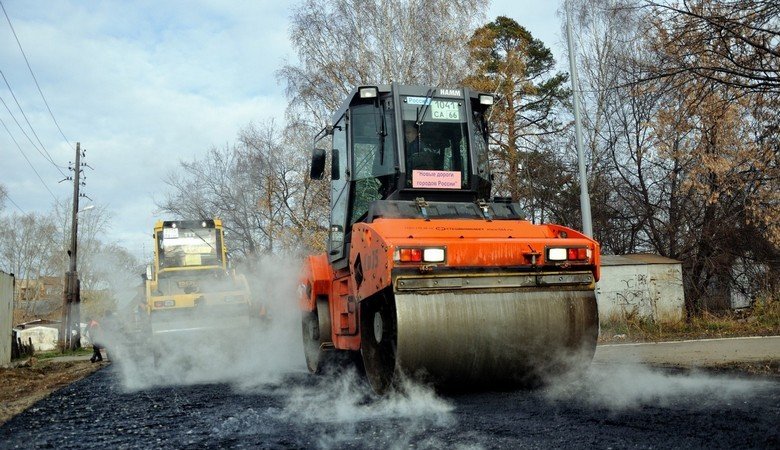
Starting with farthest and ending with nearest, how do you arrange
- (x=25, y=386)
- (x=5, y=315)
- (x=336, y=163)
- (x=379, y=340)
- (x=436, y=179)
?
(x=5, y=315) < (x=25, y=386) < (x=336, y=163) < (x=436, y=179) < (x=379, y=340)

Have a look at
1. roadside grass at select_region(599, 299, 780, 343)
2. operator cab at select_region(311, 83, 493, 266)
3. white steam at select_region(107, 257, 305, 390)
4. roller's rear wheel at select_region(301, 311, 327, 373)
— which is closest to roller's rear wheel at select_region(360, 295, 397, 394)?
operator cab at select_region(311, 83, 493, 266)

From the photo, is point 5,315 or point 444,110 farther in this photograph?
point 5,315

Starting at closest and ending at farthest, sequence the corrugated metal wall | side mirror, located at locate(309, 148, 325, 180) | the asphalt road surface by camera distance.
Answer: the asphalt road surface < side mirror, located at locate(309, 148, 325, 180) < the corrugated metal wall

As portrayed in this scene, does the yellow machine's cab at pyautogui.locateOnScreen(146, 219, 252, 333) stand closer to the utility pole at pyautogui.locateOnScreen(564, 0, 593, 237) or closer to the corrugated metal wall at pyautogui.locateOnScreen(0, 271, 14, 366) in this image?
the corrugated metal wall at pyautogui.locateOnScreen(0, 271, 14, 366)

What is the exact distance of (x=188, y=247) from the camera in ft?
57.6

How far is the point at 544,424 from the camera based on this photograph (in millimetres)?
4809

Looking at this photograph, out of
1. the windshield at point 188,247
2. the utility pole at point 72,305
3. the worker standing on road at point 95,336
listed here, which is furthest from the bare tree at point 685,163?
the utility pole at point 72,305

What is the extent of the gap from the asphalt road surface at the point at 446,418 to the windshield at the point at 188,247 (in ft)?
31.2

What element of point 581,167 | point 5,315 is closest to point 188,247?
point 5,315

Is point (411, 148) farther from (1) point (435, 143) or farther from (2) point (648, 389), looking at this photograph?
(2) point (648, 389)

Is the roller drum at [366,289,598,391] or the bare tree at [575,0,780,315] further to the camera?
the bare tree at [575,0,780,315]

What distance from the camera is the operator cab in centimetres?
736

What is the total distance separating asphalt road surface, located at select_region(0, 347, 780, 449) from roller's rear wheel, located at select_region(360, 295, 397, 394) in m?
Result: 0.19

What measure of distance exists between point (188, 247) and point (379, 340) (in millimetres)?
12354
